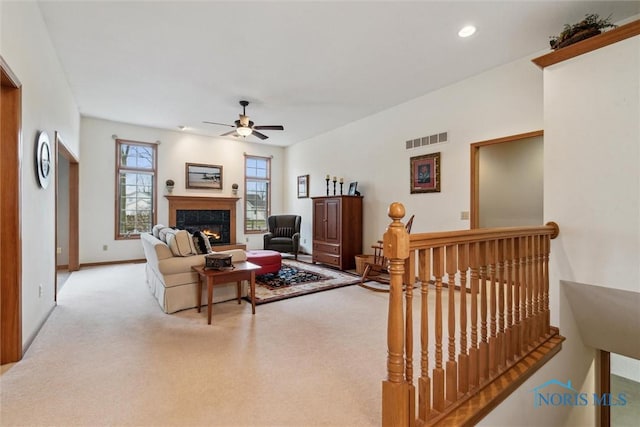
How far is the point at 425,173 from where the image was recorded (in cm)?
475

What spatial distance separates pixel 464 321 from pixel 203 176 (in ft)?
22.7

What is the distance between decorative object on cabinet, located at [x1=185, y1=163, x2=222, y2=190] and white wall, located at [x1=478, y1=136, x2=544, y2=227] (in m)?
5.84

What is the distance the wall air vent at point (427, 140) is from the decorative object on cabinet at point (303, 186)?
3.21 m

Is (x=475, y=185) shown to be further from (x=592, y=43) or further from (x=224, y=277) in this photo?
(x=224, y=277)

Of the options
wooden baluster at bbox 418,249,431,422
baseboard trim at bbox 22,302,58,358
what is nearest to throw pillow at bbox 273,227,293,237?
baseboard trim at bbox 22,302,58,358

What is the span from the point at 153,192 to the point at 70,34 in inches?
158

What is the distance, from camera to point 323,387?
1.97 meters

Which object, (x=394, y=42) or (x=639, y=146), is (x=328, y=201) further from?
(x=639, y=146)

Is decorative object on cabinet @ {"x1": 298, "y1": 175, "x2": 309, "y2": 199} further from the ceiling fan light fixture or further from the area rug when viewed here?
the ceiling fan light fixture

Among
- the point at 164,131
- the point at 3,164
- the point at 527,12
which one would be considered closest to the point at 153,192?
the point at 164,131

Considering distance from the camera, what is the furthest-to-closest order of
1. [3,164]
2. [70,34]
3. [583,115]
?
[70,34] < [583,115] < [3,164]

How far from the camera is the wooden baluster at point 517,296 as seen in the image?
2.10 meters

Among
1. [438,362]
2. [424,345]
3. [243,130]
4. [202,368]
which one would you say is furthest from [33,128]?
[438,362]

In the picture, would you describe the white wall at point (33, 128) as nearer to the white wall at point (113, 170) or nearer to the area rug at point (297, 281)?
the area rug at point (297, 281)
